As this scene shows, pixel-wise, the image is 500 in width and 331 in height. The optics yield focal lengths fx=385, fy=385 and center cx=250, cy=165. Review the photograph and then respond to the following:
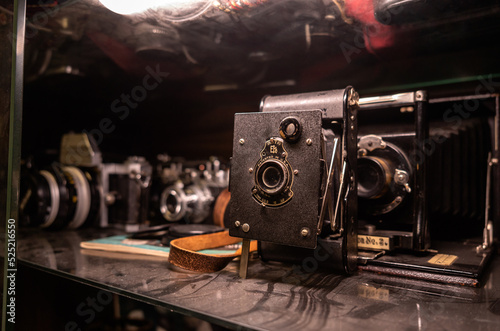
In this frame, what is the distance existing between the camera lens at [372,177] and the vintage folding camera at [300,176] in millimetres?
156

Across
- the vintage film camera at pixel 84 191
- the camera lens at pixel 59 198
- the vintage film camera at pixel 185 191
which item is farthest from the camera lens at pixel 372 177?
the camera lens at pixel 59 198

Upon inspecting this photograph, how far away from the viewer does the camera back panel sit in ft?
2.05

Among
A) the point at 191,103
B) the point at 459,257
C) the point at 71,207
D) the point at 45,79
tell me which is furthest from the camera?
the point at 191,103

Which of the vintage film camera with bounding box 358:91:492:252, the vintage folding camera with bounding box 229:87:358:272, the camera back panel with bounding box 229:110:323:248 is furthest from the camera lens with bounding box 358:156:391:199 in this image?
the camera back panel with bounding box 229:110:323:248

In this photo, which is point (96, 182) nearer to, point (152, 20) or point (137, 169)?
point (137, 169)

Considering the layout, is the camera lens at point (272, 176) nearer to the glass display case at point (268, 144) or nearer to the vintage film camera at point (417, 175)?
the glass display case at point (268, 144)

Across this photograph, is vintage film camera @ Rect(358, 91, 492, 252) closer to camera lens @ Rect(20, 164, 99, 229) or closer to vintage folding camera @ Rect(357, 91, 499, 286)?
vintage folding camera @ Rect(357, 91, 499, 286)

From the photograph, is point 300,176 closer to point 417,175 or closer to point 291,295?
point 291,295

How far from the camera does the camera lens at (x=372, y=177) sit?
0.84 m

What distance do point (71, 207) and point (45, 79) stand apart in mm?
530

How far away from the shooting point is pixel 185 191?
4.20ft

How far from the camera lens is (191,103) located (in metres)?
1.60

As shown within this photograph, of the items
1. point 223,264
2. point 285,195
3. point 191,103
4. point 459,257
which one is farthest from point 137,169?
point 459,257

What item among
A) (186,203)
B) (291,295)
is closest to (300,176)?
(291,295)
